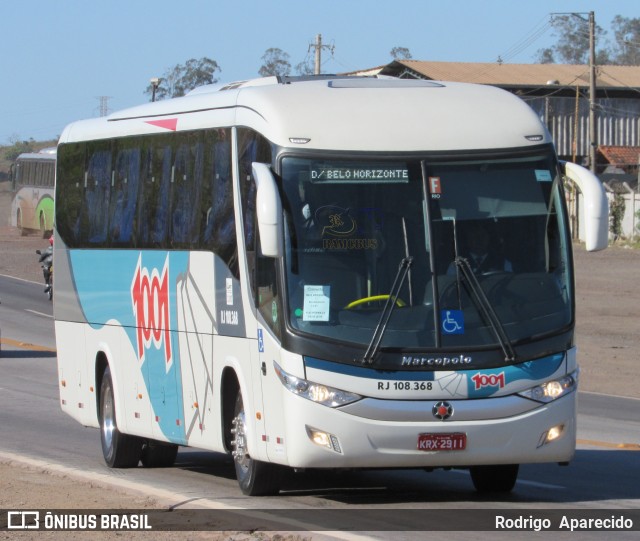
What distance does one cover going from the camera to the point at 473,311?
35.6ft

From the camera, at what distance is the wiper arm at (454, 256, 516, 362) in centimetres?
1073

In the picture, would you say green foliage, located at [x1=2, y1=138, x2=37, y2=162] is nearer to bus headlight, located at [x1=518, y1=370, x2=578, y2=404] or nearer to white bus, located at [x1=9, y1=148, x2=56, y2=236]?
white bus, located at [x1=9, y1=148, x2=56, y2=236]

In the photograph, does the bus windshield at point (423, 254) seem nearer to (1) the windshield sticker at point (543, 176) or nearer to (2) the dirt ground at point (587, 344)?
(1) the windshield sticker at point (543, 176)

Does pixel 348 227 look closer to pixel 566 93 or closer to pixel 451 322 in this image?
pixel 451 322

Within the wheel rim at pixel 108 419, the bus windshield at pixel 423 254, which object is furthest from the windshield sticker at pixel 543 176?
the wheel rim at pixel 108 419

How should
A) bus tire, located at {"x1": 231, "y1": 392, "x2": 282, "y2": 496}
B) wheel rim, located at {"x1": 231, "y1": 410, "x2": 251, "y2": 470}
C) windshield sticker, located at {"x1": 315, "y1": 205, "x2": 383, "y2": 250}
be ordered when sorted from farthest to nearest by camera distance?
wheel rim, located at {"x1": 231, "y1": 410, "x2": 251, "y2": 470}, bus tire, located at {"x1": 231, "y1": 392, "x2": 282, "y2": 496}, windshield sticker, located at {"x1": 315, "y1": 205, "x2": 383, "y2": 250}

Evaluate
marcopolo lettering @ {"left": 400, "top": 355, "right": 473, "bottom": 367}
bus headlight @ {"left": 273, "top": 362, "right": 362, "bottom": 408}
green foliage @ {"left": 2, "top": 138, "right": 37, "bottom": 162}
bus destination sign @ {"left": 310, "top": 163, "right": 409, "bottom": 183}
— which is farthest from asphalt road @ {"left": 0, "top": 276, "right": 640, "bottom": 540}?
green foliage @ {"left": 2, "top": 138, "right": 37, "bottom": 162}

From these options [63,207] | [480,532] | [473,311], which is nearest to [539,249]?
[473,311]

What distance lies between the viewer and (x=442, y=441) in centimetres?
1061

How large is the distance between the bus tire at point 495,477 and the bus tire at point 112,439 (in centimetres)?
425

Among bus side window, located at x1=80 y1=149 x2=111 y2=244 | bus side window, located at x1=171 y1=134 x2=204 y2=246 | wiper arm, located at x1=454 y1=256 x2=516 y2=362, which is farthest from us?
bus side window, located at x1=80 y1=149 x2=111 y2=244

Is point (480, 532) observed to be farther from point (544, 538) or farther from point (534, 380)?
point (534, 380)

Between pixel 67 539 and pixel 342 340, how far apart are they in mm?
2455

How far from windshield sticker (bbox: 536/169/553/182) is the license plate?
214cm
